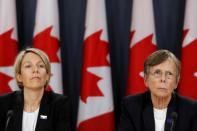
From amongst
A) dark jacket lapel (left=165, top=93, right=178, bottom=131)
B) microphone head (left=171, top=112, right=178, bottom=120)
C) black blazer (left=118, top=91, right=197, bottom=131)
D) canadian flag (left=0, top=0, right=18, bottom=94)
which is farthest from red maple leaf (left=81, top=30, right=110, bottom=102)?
microphone head (left=171, top=112, right=178, bottom=120)

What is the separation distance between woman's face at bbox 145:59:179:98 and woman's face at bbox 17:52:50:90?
0.64 meters

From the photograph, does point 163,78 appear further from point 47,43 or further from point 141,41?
point 47,43

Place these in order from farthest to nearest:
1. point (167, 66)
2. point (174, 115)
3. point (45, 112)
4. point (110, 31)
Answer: point (110, 31), point (45, 112), point (167, 66), point (174, 115)

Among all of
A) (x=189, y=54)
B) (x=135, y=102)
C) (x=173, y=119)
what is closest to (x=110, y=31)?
(x=189, y=54)

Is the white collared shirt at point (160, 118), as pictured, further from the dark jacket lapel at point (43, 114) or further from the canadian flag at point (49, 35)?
the canadian flag at point (49, 35)

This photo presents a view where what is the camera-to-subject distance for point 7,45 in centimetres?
315

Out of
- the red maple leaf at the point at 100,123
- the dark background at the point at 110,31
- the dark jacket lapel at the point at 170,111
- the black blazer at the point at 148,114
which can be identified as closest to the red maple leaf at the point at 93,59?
the red maple leaf at the point at 100,123

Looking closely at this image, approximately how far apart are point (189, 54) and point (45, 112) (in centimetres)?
119

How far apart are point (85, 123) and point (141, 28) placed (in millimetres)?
823

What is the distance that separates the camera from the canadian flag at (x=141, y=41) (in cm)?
310

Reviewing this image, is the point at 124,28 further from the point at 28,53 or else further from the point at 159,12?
the point at 28,53

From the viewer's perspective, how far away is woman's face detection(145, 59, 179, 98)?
7.75 feet

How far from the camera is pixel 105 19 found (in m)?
3.17

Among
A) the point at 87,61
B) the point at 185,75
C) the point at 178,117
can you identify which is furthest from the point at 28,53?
the point at 185,75
